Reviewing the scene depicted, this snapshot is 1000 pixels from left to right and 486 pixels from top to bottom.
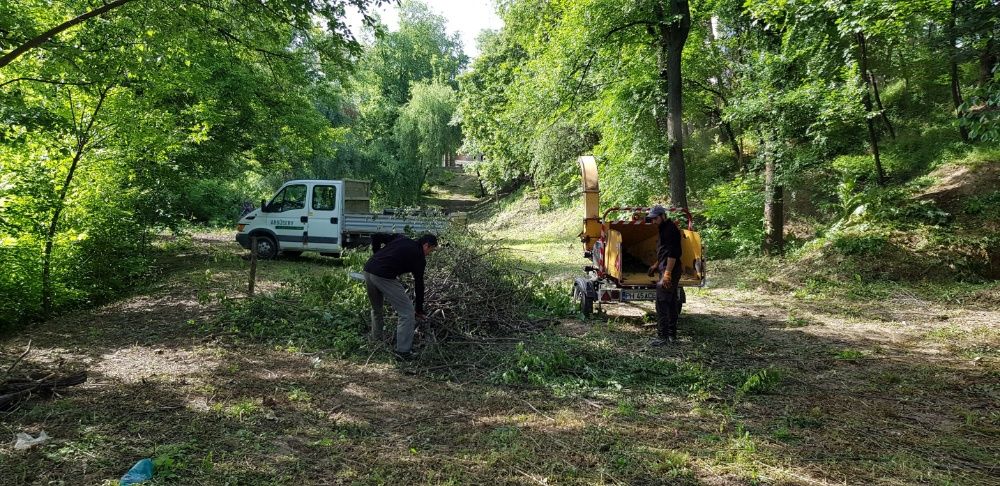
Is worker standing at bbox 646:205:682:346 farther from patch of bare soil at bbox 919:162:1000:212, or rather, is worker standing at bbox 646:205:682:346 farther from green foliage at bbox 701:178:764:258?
patch of bare soil at bbox 919:162:1000:212

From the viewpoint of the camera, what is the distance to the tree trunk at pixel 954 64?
10578 mm

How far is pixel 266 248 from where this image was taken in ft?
45.3

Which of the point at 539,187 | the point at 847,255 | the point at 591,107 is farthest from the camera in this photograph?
the point at 539,187

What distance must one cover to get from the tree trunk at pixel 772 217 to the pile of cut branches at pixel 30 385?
12.8 metres

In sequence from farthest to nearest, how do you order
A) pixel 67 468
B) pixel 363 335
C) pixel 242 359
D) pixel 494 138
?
pixel 494 138 → pixel 363 335 → pixel 242 359 → pixel 67 468

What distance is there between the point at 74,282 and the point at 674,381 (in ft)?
30.1

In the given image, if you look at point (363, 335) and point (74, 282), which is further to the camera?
point (74, 282)

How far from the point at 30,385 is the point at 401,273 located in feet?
11.3

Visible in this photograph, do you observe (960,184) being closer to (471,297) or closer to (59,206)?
(471,297)

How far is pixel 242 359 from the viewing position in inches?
242

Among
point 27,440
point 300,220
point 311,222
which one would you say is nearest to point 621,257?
point 27,440

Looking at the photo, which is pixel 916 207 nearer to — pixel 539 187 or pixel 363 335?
pixel 363 335

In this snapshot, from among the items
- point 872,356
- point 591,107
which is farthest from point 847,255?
point 591,107

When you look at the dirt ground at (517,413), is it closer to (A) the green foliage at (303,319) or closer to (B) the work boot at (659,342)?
(B) the work boot at (659,342)
